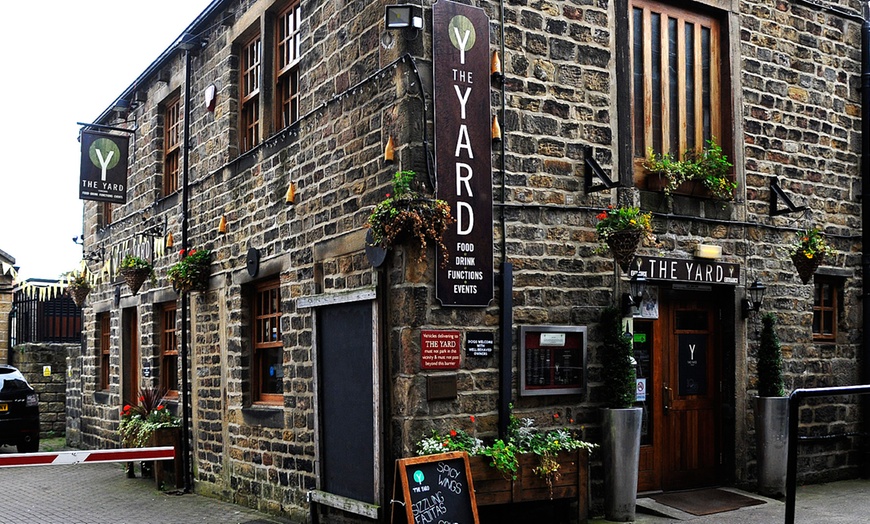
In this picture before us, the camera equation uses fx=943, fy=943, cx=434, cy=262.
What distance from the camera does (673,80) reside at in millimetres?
9664

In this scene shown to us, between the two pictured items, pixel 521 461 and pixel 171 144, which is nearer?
pixel 521 461

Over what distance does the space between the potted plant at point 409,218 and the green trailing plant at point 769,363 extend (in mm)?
3885

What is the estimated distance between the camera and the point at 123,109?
1614cm

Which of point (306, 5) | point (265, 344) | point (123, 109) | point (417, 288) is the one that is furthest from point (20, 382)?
point (417, 288)

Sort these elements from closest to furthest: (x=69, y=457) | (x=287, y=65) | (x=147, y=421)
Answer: (x=69, y=457), (x=287, y=65), (x=147, y=421)

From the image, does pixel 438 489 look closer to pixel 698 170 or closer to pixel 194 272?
pixel 698 170

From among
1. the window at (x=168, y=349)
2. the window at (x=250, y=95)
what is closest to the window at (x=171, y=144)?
the window at (x=168, y=349)

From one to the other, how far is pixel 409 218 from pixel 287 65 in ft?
13.5

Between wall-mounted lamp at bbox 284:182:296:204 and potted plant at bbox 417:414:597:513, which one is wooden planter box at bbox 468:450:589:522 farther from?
wall-mounted lamp at bbox 284:182:296:204

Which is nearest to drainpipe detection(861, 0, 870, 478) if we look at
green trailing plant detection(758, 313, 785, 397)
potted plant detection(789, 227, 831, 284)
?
potted plant detection(789, 227, 831, 284)

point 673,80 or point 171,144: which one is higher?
point 171,144

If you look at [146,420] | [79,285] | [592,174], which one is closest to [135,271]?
[146,420]

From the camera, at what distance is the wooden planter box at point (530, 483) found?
296 inches

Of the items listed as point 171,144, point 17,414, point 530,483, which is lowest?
point 17,414
